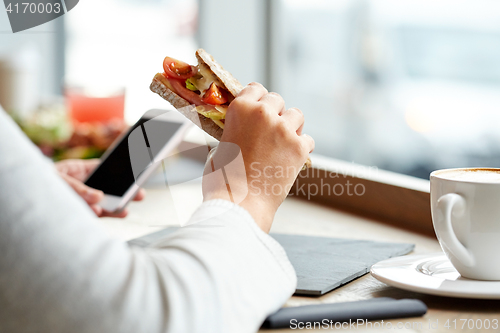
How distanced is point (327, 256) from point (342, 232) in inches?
7.8

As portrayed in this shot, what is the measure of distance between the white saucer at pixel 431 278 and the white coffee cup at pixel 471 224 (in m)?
0.02

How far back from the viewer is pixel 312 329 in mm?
468

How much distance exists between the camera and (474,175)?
56 cm

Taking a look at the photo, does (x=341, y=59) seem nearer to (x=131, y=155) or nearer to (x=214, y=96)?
(x=131, y=155)

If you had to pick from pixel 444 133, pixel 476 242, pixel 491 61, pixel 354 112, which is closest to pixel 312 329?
pixel 476 242

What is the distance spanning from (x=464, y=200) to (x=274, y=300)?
0.72ft

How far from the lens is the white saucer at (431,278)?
485 millimetres

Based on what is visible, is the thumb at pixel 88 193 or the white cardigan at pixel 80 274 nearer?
the white cardigan at pixel 80 274

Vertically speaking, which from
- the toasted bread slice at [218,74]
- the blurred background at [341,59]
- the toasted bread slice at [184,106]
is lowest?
the blurred background at [341,59]

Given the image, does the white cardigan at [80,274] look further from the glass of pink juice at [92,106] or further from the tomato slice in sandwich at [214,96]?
the glass of pink juice at [92,106]

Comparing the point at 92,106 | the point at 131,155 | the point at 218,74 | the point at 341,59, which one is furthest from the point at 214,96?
the point at 341,59

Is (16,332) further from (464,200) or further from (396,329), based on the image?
(464,200)

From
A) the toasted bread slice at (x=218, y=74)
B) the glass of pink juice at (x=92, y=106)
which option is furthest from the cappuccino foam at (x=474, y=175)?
the glass of pink juice at (x=92, y=106)

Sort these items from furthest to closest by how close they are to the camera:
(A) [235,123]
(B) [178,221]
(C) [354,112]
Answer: (C) [354,112] < (B) [178,221] < (A) [235,123]
